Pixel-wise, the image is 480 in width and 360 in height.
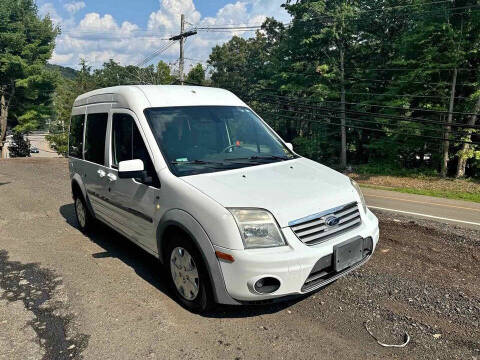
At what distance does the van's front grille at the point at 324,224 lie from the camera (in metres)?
2.97

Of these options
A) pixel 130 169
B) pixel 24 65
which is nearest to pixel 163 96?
pixel 130 169

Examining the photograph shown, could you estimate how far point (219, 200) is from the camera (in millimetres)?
2980

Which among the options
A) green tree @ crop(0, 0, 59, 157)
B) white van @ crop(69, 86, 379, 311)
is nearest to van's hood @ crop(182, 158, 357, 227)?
white van @ crop(69, 86, 379, 311)

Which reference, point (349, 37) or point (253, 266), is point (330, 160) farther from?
point (253, 266)

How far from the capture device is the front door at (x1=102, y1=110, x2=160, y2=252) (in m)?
3.70

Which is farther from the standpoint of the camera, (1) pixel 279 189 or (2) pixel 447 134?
(2) pixel 447 134

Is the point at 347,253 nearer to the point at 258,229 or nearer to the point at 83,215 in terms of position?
the point at 258,229

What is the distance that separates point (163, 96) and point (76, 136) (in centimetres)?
266

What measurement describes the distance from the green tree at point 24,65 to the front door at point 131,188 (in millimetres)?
33030

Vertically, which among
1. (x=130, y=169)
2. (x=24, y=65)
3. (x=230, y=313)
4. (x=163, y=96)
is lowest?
(x=230, y=313)

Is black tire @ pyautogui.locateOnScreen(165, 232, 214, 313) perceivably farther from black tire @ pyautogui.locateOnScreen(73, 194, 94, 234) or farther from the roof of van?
black tire @ pyautogui.locateOnScreen(73, 194, 94, 234)

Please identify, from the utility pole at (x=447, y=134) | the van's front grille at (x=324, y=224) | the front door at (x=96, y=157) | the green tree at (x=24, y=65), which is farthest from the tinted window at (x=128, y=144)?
the green tree at (x=24, y=65)

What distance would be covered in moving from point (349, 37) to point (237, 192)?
95.7ft

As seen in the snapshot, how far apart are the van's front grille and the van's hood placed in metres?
0.05
